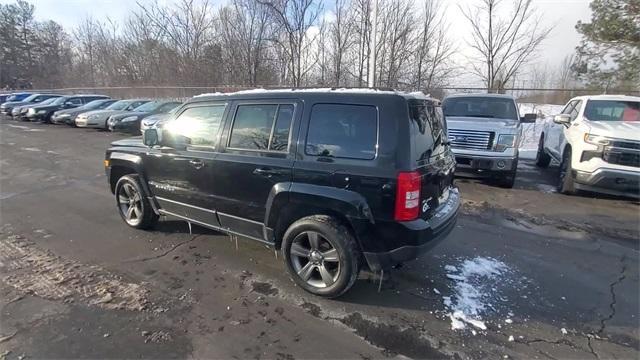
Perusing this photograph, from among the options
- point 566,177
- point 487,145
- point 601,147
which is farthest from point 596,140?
point 487,145

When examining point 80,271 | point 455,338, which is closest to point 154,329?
point 80,271

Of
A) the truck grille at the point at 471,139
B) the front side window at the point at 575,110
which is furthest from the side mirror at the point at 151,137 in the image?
the front side window at the point at 575,110

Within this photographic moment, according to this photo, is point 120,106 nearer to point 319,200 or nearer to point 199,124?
point 199,124

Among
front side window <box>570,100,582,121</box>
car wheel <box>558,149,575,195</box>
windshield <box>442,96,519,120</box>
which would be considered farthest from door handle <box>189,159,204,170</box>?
front side window <box>570,100,582,121</box>

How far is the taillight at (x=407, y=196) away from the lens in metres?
2.87

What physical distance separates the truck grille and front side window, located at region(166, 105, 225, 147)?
17.2 ft

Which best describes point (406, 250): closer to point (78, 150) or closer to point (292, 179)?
point (292, 179)

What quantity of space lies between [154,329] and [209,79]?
2631 centimetres

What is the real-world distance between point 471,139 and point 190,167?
5647 mm

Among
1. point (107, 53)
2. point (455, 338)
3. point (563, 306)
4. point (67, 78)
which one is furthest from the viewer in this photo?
point (67, 78)

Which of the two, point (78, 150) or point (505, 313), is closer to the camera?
point (505, 313)

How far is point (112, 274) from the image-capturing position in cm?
370

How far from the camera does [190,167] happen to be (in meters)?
4.11

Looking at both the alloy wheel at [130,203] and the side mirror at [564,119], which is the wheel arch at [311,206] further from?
the side mirror at [564,119]
